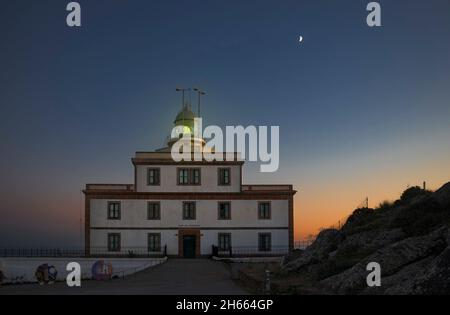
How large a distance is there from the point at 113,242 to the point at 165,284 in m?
19.7

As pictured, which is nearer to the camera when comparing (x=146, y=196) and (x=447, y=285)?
(x=447, y=285)

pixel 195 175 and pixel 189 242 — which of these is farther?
pixel 195 175

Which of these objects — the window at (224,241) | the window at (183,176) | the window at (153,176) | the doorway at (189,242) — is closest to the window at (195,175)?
the window at (183,176)

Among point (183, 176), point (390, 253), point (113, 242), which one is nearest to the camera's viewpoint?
point (390, 253)

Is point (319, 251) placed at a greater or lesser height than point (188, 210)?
lesser

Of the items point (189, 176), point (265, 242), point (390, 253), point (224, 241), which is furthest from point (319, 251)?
point (189, 176)

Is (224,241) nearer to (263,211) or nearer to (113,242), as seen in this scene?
(263,211)

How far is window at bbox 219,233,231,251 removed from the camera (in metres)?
42.7

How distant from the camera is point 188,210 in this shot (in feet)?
141

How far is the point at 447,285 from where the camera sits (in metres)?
12.5

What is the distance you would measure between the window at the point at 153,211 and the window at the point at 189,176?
2.64m
